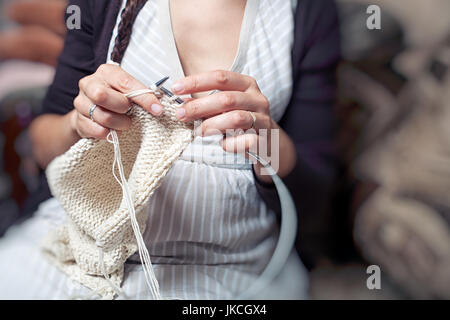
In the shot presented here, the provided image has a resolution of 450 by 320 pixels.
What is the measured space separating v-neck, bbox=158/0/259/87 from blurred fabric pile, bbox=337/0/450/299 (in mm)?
115

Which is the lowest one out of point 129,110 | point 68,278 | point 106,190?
point 68,278

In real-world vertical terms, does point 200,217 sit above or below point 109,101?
below

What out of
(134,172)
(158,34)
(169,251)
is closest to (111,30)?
(158,34)

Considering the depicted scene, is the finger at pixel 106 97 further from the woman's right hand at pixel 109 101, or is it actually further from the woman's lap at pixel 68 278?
the woman's lap at pixel 68 278

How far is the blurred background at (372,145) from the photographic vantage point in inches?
17.9

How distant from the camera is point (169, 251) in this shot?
1.59 feet

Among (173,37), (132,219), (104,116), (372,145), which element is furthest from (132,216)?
(372,145)

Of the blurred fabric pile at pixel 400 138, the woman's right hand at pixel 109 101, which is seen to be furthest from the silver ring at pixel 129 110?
the blurred fabric pile at pixel 400 138

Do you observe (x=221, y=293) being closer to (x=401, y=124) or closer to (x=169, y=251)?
(x=169, y=251)

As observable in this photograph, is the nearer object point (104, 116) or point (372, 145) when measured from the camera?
point (104, 116)

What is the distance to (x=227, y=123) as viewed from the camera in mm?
371

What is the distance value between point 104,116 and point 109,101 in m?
0.02

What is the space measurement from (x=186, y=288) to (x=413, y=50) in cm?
42

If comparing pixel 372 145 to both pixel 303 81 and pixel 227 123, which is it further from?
pixel 227 123
